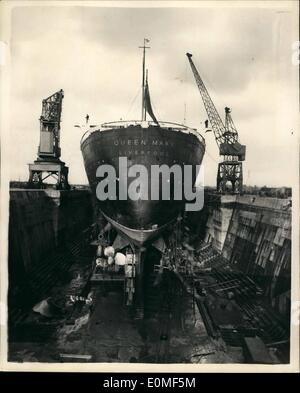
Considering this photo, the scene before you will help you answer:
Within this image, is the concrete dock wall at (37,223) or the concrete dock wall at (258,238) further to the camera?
the concrete dock wall at (37,223)

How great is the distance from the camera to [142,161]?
61.3 feet

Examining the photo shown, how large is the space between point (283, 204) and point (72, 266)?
12.6 m

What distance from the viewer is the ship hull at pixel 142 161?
18.2 metres

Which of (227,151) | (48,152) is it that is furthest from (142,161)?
(227,151)

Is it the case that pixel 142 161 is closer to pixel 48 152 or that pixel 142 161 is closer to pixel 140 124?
pixel 140 124

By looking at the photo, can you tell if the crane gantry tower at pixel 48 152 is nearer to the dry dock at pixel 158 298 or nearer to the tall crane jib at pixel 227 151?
the dry dock at pixel 158 298

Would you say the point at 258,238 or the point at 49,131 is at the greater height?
the point at 49,131

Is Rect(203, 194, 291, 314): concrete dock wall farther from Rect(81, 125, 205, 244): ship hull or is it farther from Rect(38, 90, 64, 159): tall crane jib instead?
Rect(38, 90, 64, 159): tall crane jib

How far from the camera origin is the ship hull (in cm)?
1816

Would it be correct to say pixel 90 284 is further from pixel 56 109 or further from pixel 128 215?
pixel 56 109

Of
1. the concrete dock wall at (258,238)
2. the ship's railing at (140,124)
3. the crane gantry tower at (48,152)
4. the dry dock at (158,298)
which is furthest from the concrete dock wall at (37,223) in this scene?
the concrete dock wall at (258,238)

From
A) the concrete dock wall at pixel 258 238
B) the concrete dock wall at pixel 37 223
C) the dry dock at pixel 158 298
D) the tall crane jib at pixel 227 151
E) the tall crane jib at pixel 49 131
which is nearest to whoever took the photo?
the dry dock at pixel 158 298

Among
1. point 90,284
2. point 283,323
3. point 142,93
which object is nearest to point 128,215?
point 90,284

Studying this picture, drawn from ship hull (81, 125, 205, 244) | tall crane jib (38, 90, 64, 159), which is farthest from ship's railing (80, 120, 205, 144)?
tall crane jib (38, 90, 64, 159)
